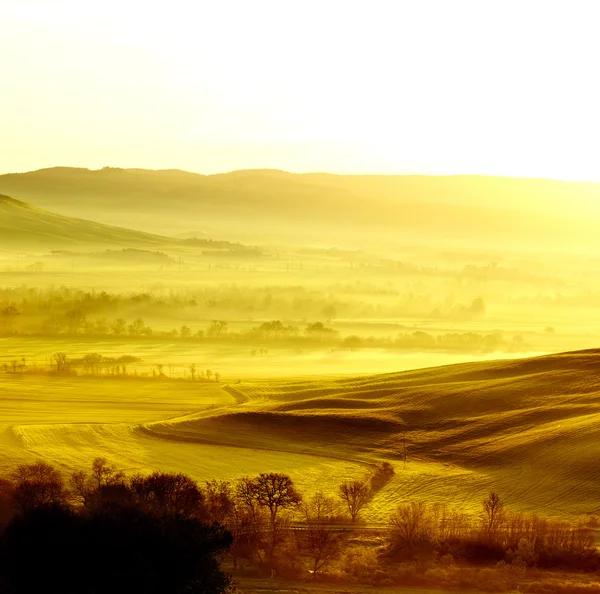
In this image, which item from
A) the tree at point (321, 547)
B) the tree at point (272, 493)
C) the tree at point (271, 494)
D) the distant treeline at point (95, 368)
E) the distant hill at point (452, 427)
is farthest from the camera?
the distant treeline at point (95, 368)

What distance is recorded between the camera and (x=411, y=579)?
1720 inches

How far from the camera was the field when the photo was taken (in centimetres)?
6372

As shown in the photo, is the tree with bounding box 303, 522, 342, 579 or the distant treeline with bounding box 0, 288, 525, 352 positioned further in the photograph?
the distant treeline with bounding box 0, 288, 525, 352

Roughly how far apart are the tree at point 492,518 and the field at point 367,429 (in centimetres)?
158

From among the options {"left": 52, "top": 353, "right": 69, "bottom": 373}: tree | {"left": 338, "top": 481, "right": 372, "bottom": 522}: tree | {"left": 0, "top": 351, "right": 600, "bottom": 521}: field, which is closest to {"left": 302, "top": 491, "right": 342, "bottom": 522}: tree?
{"left": 338, "top": 481, "right": 372, "bottom": 522}: tree

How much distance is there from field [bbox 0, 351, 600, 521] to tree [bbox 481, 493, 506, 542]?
158 centimetres

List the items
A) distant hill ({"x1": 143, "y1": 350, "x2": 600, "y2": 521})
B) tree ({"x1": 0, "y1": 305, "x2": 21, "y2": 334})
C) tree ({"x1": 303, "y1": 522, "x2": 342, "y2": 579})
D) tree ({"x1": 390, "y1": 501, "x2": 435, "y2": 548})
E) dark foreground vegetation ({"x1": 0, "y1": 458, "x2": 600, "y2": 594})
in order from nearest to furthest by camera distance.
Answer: dark foreground vegetation ({"x1": 0, "y1": 458, "x2": 600, "y2": 594}) < tree ({"x1": 303, "y1": 522, "x2": 342, "y2": 579}) < tree ({"x1": 390, "y1": 501, "x2": 435, "y2": 548}) < distant hill ({"x1": 143, "y1": 350, "x2": 600, "y2": 521}) < tree ({"x1": 0, "y1": 305, "x2": 21, "y2": 334})

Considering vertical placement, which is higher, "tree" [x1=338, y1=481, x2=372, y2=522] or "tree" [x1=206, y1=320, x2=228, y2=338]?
"tree" [x1=338, y1=481, x2=372, y2=522]

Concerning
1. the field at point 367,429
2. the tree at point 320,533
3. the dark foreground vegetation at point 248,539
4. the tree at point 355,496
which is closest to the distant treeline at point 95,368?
the field at point 367,429

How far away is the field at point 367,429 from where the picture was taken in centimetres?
6372

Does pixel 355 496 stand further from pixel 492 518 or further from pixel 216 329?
pixel 216 329

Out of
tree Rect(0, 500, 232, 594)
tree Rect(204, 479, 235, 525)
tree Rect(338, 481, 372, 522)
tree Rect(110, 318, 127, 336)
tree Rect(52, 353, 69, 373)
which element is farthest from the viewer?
tree Rect(110, 318, 127, 336)

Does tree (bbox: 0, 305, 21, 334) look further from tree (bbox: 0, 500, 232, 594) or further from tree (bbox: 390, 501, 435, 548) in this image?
tree (bbox: 0, 500, 232, 594)

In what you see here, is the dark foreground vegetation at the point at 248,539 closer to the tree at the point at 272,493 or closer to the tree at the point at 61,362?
the tree at the point at 272,493
